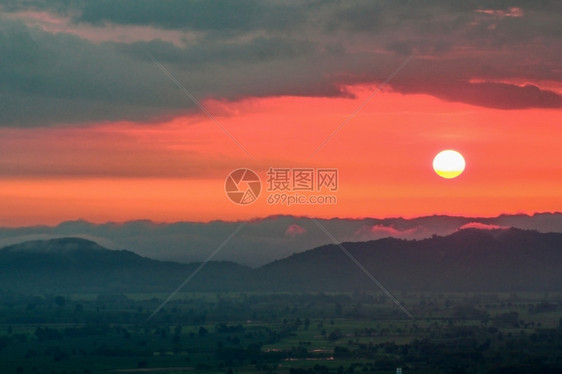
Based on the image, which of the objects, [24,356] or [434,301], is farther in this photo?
[434,301]

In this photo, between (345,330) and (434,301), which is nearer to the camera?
(345,330)

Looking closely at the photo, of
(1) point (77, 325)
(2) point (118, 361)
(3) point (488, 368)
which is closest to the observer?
(3) point (488, 368)

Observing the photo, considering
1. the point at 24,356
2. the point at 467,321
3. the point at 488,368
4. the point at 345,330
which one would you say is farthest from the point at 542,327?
the point at 24,356

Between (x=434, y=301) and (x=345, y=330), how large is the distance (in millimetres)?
58475

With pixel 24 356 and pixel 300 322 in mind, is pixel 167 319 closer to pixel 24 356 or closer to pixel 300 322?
pixel 300 322

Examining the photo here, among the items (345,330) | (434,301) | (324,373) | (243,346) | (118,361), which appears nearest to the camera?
(324,373)

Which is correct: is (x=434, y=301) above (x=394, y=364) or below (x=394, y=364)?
above

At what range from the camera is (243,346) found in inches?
4606

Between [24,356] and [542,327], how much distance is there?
6912cm

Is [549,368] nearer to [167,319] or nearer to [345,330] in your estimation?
[345,330]

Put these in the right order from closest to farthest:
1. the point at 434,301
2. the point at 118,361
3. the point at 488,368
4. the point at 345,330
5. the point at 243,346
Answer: the point at 488,368 < the point at 118,361 < the point at 243,346 < the point at 345,330 < the point at 434,301

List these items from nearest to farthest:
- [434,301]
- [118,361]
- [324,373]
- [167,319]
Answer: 1. [324,373]
2. [118,361]
3. [167,319]
4. [434,301]

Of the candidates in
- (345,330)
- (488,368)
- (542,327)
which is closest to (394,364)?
(488,368)

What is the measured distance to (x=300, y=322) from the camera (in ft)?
493
